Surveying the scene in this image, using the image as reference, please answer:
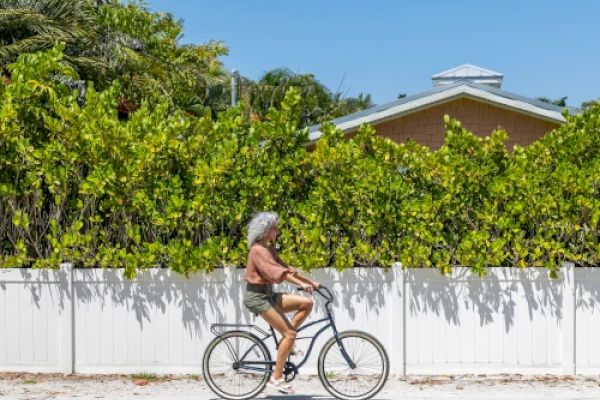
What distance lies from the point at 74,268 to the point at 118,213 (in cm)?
84

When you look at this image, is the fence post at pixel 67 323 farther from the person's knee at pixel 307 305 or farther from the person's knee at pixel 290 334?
the person's knee at pixel 307 305

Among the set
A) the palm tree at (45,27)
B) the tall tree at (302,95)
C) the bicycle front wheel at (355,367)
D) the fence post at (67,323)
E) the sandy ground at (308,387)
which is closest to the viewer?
the bicycle front wheel at (355,367)

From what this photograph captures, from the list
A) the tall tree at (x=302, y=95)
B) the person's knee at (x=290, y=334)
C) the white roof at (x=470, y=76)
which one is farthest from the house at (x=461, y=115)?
the tall tree at (x=302, y=95)

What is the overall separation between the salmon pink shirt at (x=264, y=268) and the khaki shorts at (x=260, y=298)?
0.07m

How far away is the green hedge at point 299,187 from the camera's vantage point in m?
10.2

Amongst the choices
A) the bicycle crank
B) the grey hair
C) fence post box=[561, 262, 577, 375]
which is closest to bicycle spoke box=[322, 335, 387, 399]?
the bicycle crank

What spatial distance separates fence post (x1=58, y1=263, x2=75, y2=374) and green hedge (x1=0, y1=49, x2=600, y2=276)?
0.79 ft

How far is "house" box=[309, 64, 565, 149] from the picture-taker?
66.9 ft

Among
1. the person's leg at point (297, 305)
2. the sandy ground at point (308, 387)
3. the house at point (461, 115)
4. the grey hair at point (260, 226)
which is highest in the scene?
the house at point (461, 115)

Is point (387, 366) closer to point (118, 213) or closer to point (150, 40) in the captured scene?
point (118, 213)

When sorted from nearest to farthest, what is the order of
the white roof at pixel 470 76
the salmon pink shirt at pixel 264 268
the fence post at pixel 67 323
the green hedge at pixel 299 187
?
the salmon pink shirt at pixel 264 268, the green hedge at pixel 299 187, the fence post at pixel 67 323, the white roof at pixel 470 76

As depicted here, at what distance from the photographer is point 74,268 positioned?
35.1 ft

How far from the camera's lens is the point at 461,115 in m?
21.0

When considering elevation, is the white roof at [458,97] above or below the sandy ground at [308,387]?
above
